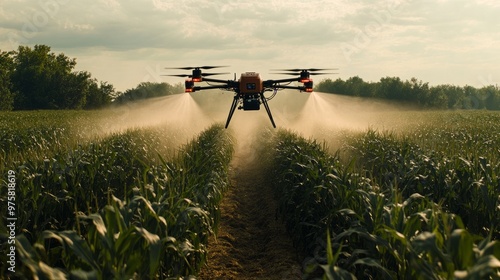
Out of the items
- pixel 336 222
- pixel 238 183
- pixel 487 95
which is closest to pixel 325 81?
pixel 487 95

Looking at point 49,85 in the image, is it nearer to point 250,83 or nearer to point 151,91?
point 151,91

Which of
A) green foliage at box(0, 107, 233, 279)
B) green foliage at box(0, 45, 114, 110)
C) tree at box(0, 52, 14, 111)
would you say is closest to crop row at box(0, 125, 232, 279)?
green foliage at box(0, 107, 233, 279)

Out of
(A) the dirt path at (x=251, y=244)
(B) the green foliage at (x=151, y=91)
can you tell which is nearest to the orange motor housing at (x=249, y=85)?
(A) the dirt path at (x=251, y=244)

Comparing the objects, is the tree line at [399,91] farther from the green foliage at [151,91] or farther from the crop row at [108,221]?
the crop row at [108,221]

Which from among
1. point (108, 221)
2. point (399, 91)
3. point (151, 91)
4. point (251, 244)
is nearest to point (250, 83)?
point (251, 244)

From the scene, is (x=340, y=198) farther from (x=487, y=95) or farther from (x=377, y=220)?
(x=487, y=95)
